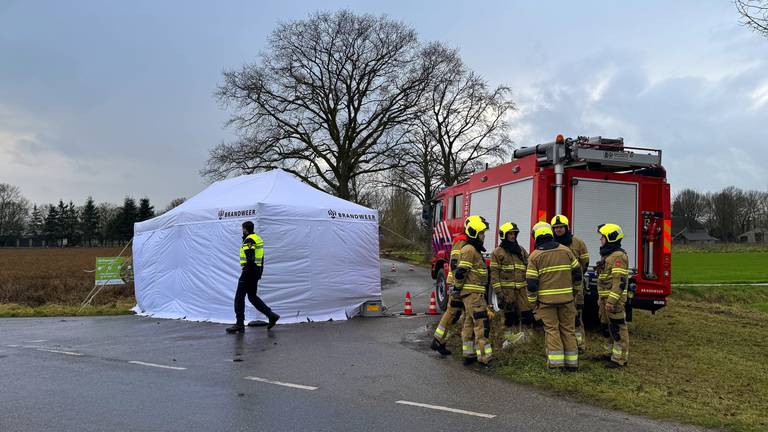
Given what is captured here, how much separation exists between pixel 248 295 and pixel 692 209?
103336 mm

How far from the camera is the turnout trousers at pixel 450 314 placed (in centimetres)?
714

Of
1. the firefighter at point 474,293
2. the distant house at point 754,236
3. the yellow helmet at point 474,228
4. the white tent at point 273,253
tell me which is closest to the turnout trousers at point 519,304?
the firefighter at point 474,293

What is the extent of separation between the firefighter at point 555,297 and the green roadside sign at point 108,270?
13699 millimetres

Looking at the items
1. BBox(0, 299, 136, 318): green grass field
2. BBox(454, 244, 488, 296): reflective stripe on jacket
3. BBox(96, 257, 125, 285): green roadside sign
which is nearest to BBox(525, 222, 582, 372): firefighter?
BBox(454, 244, 488, 296): reflective stripe on jacket

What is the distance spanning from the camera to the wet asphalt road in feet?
15.6

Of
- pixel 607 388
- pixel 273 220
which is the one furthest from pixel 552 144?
pixel 273 220

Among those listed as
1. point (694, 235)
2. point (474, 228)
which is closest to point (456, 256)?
point (474, 228)

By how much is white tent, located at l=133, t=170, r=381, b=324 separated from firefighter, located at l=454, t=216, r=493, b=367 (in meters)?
5.14

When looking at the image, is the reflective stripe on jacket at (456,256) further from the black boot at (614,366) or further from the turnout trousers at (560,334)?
the black boot at (614,366)

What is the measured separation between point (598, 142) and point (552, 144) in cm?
74

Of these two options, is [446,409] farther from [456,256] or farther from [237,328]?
[237,328]

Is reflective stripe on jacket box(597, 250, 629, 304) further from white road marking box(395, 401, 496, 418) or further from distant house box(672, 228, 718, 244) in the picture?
distant house box(672, 228, 718, 244)

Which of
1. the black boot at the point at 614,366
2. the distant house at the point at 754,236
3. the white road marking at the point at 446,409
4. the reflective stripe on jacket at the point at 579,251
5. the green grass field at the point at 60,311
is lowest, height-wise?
the green grass field at the point at 60,311

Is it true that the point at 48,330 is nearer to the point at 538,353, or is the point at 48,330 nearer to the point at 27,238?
the point at 538,353
